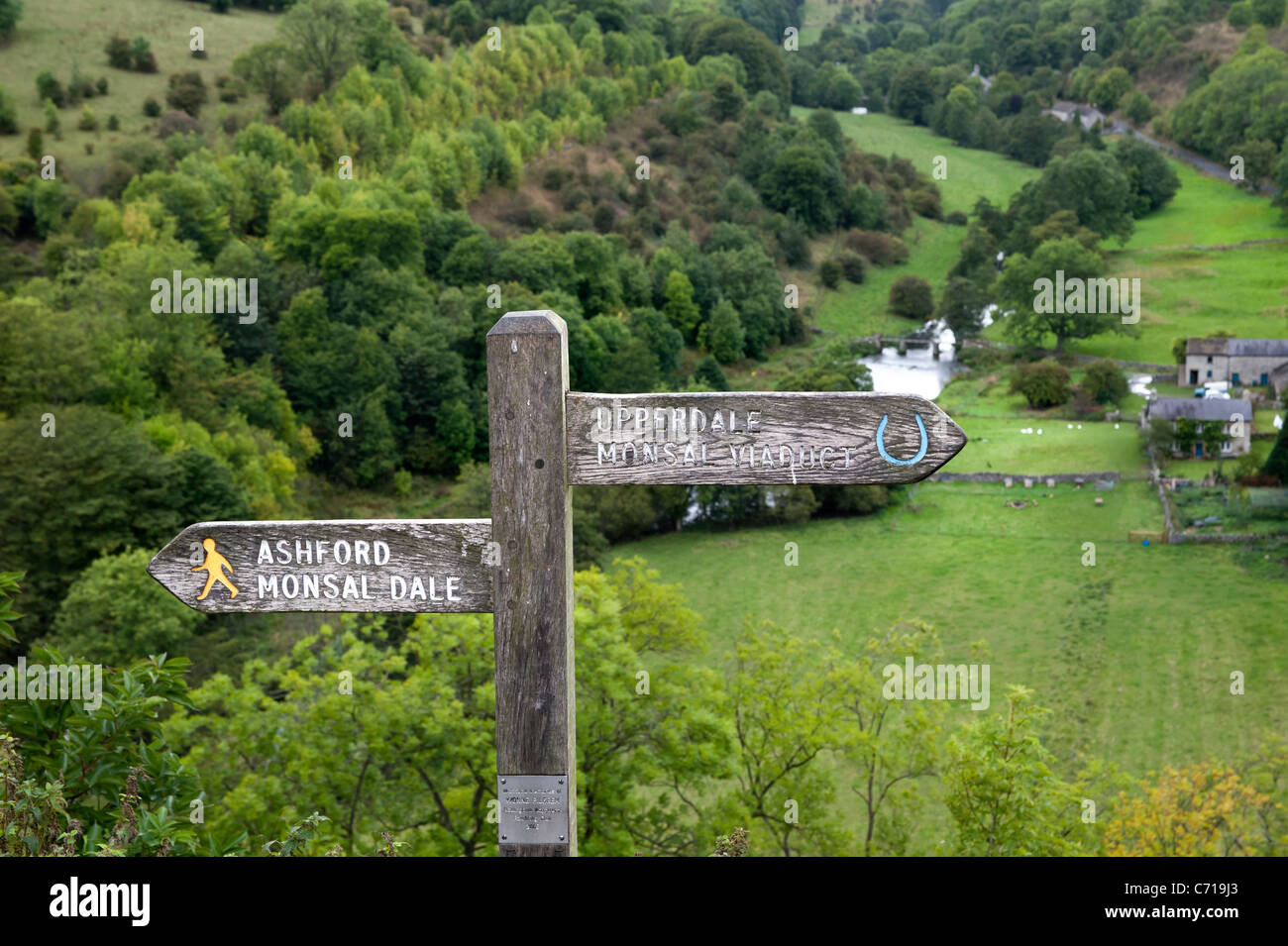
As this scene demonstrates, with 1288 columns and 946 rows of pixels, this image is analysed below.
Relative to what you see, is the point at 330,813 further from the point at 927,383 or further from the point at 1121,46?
the point at 1121,46

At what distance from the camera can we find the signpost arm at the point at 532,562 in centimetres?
371

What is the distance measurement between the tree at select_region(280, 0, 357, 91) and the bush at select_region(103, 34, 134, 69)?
8780mm

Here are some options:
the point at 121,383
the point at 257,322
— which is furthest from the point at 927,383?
the point at 121,383

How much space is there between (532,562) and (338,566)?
696 mm

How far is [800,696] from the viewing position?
62.2ft

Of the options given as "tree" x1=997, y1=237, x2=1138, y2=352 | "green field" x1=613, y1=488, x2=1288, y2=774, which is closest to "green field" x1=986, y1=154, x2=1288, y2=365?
"tree" x1=997, y1=237, x2=1138, y2=352

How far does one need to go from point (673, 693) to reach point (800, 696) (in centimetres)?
304

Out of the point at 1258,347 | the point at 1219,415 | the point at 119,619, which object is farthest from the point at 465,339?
the point at 1258,347

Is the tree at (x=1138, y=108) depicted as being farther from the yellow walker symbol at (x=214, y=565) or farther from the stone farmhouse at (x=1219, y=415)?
the yellow walker symbol at (x=214, y=565)

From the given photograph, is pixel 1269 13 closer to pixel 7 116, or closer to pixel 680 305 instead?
pixel 680 305

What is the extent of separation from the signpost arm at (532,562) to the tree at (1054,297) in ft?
206
